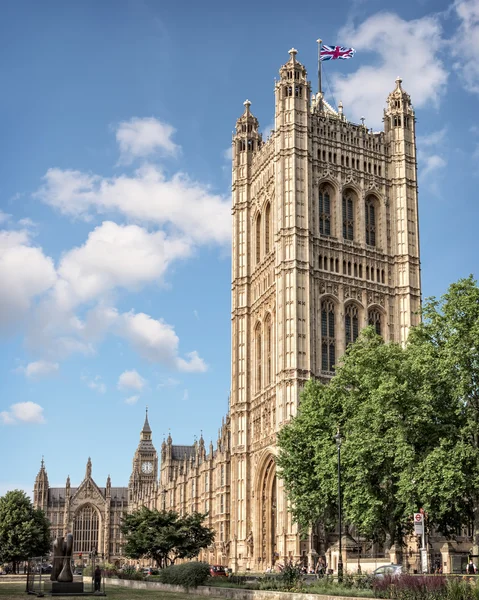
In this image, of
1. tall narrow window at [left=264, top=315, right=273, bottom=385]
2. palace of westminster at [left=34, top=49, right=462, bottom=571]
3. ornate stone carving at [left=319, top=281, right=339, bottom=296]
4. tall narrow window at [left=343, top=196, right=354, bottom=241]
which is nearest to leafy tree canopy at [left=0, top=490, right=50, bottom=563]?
palace of westminster at [left=34, top=49, right=462, bottom=571]

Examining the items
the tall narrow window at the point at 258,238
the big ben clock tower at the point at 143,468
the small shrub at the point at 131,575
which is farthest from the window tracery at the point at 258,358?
the big ben clock tower at the point at 143,468

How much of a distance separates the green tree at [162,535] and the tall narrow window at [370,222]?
26.5 meters

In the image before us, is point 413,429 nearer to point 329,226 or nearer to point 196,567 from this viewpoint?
point 196,567

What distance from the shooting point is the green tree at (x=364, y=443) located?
39.1 metres

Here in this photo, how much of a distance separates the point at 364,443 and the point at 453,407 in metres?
4.50

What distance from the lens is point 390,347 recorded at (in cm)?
4409

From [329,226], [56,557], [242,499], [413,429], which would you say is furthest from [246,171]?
[56,557]

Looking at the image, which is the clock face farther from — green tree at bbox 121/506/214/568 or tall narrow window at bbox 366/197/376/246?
tall narrow window at bbox 366/197/376/246

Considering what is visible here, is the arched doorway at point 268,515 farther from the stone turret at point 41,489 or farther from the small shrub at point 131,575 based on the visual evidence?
the stone turret at point 41,489

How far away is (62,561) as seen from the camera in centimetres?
3372

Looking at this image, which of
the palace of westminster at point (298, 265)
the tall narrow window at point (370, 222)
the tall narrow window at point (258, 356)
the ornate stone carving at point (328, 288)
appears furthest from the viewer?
the tall narrow window at point (370, 222)

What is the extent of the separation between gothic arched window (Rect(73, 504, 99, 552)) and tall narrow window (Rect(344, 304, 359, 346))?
102 metres

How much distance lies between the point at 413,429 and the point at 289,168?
33.7 m

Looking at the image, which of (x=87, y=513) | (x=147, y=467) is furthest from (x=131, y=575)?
(x=147, y=467)
